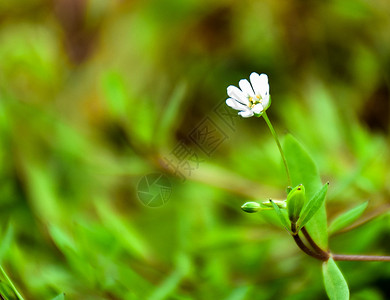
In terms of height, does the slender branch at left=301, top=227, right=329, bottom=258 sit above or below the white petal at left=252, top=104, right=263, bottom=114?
below

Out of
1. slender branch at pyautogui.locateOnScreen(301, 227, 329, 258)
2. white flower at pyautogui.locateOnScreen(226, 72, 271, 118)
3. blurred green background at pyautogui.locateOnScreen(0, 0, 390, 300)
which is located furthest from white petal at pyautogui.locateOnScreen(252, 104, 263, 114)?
blurred green background at pyautogui.locateOnScreen(0, 0, 390, 300)

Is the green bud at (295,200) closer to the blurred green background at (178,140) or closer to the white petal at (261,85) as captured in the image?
the white petal at (261,85)

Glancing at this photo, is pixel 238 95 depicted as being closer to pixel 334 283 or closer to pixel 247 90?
pixel 247 90

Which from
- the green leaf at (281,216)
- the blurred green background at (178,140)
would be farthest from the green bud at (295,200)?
the blurred green background at (178,140)

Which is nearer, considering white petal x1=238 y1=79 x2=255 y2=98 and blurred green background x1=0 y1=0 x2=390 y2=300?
white petal x1=238 y1=79 x2=255 y2=98

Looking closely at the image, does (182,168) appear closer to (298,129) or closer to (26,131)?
(298,129)

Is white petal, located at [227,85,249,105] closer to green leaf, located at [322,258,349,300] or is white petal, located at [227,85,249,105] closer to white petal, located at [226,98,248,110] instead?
white petal, located at [226,98,248,110]
